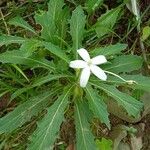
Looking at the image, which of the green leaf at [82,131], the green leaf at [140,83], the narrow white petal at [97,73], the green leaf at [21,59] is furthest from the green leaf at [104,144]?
the narrow white petal at [97,73]

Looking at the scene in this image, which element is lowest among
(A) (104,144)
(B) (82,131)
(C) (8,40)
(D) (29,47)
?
(A) (104,144)

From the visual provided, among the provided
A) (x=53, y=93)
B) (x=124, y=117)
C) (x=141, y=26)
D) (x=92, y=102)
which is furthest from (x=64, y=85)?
(x=141, y=26)

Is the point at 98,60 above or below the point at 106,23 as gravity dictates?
below

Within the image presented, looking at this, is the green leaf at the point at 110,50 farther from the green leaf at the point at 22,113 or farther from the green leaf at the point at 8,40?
the green leaf at the point at 8,40

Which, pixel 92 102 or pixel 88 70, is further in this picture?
pixel 92 102

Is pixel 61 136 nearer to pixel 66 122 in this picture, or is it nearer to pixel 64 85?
pixel 66 122

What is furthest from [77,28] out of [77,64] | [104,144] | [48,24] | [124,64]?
[104,144]

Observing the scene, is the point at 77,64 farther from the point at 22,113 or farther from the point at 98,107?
the point at 22,113
